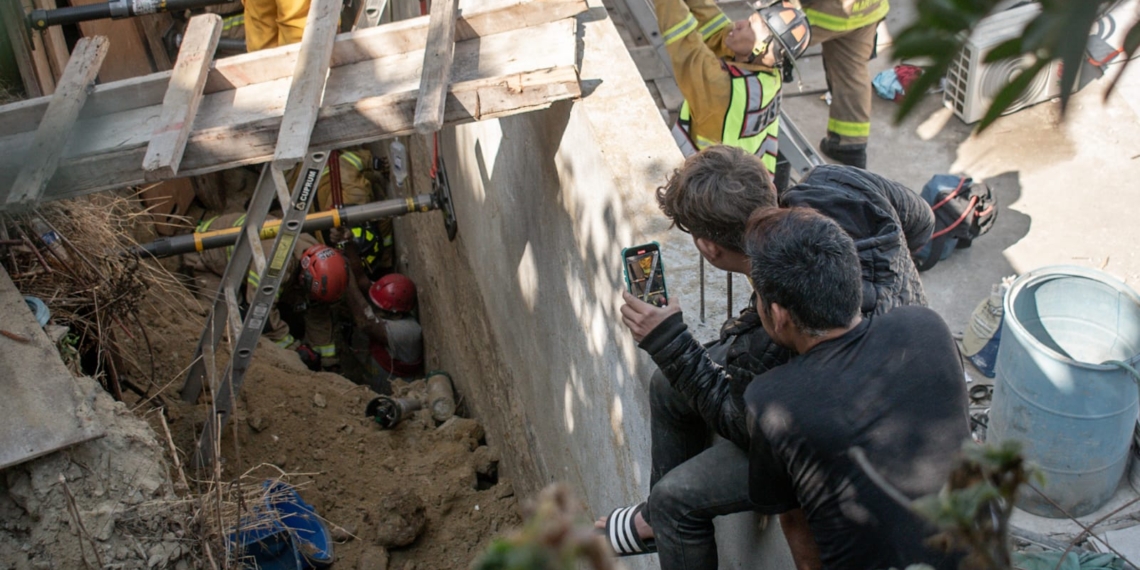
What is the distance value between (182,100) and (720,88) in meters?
2.26

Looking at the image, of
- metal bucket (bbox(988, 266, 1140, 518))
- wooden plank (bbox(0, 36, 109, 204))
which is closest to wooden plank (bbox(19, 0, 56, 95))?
wooden plank (bbox(0, 36, 109, 204))

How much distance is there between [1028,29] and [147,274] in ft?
15.3

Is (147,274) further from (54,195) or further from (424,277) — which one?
(424,277)

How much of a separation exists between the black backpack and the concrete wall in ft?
7.57

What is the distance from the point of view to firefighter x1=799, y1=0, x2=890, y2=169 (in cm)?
530

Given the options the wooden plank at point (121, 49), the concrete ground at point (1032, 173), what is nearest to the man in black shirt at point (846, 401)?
the concrete ground at point (1032, 173)

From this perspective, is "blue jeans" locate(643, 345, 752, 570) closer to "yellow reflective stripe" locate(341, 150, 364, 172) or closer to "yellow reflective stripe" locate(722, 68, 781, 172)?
"yellow reflective stripe" locate(722, 68, 781, 172)

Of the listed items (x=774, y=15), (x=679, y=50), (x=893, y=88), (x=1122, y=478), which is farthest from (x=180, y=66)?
(x=893, y=88)

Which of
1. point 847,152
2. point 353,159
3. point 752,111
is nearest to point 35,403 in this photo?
point 752,111

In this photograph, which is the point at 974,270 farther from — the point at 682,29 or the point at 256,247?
the point at 256,247

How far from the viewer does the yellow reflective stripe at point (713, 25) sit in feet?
15.1

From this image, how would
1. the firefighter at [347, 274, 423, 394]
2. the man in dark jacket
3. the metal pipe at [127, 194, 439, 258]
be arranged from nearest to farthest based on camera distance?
the man in dark jacket < the metal pipe at [127, 194, 439, 258] < the firefighter at [347, 274, 423, 394]

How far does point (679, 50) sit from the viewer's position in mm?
4410

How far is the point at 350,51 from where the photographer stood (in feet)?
12.6
